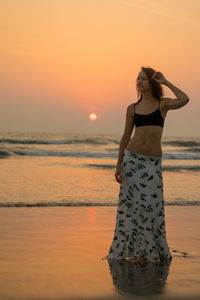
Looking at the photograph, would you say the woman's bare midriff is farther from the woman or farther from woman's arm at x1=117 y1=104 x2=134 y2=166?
woman's arm at x1=117 y1=104 x2=134 y2=166

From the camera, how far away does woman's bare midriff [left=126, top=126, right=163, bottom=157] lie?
5074 mm

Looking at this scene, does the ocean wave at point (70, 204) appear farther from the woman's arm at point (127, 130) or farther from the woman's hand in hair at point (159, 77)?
the woman's hand in hair at point (159, 77)

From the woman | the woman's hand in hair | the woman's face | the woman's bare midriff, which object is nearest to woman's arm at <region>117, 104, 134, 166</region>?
the woman

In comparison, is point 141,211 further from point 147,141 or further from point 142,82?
point 142,82

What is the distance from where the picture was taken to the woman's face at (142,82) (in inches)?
201

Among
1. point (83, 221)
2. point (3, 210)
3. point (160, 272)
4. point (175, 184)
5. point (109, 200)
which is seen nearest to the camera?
point (160, 272)

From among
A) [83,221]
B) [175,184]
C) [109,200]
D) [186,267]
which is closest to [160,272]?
[186,267]

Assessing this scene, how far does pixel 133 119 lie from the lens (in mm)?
5238

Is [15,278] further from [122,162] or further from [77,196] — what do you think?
[77,196]

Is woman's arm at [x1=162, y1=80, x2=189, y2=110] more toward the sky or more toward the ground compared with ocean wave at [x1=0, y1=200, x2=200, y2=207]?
more toward the sky

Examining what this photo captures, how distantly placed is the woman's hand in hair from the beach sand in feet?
6.17

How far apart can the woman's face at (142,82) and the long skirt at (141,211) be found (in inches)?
26.7

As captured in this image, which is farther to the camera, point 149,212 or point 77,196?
point 77,196

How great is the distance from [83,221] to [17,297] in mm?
4119
